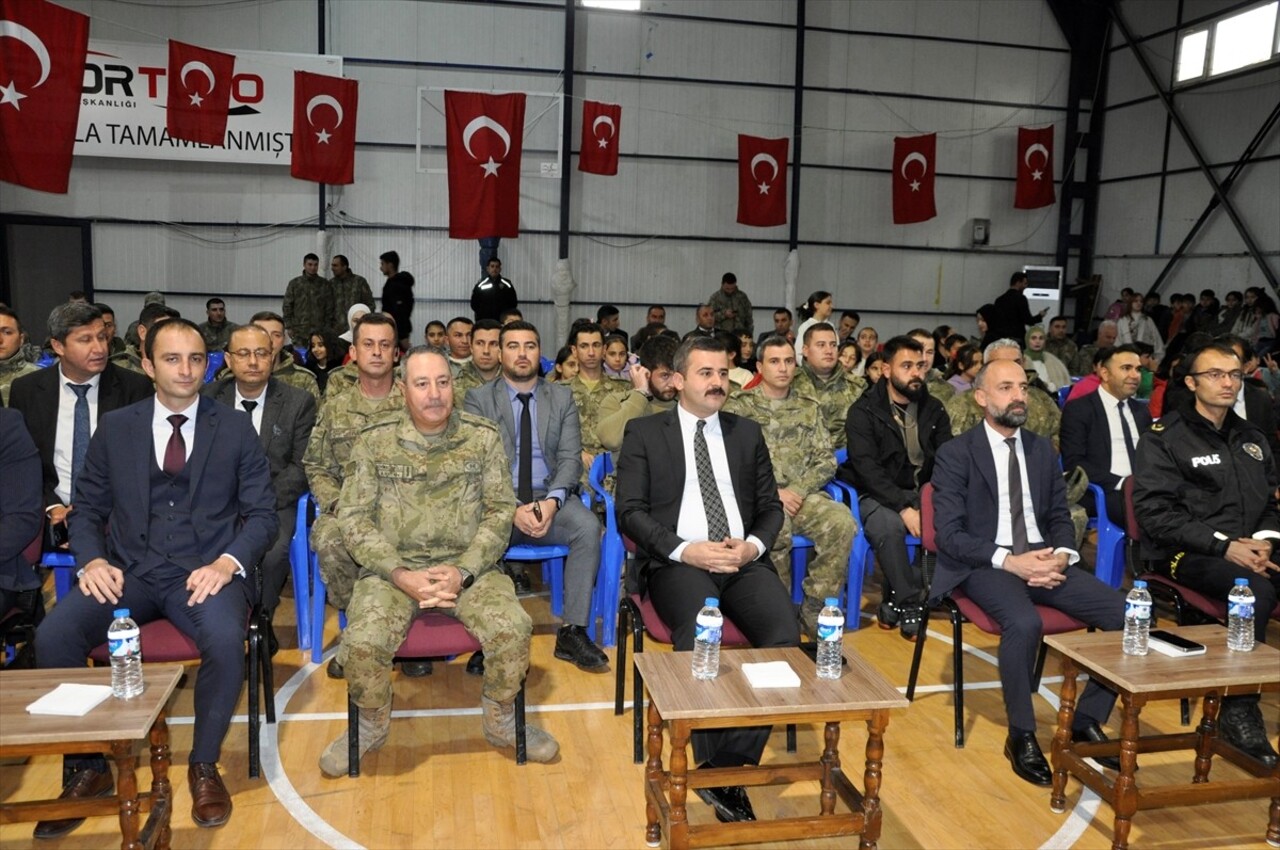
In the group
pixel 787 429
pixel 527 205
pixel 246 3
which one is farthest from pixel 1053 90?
pixel 787 429

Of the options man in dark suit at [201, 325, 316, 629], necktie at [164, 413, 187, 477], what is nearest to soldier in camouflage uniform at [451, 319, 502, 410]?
man in dark suit at [201, 325, 316, 629]

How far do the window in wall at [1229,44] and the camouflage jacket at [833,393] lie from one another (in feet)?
34.2

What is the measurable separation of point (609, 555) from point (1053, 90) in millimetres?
13958

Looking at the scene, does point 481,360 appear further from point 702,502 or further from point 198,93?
point 198,93

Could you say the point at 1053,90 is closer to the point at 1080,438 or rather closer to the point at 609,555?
the point at 1080,438

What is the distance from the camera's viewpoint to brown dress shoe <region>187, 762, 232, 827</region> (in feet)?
9.60

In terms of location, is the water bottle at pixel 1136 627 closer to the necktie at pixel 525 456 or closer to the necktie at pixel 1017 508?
the necktie at pixel 1017 508

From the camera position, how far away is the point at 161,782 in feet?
8.66

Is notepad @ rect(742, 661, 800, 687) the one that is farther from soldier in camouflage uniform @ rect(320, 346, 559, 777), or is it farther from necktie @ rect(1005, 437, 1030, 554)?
necktie @ rect(1005, 437, 1030, 554)

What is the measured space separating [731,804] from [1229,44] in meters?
14.2

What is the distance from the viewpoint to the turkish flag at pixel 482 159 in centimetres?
1119

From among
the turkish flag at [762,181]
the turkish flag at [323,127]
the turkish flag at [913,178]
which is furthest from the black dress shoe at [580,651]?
the turkish flag at [913,178]

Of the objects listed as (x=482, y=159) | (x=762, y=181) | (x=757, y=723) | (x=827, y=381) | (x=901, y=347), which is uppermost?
(x=762, y=181)

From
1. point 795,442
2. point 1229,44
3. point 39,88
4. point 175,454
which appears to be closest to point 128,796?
point 175,454
